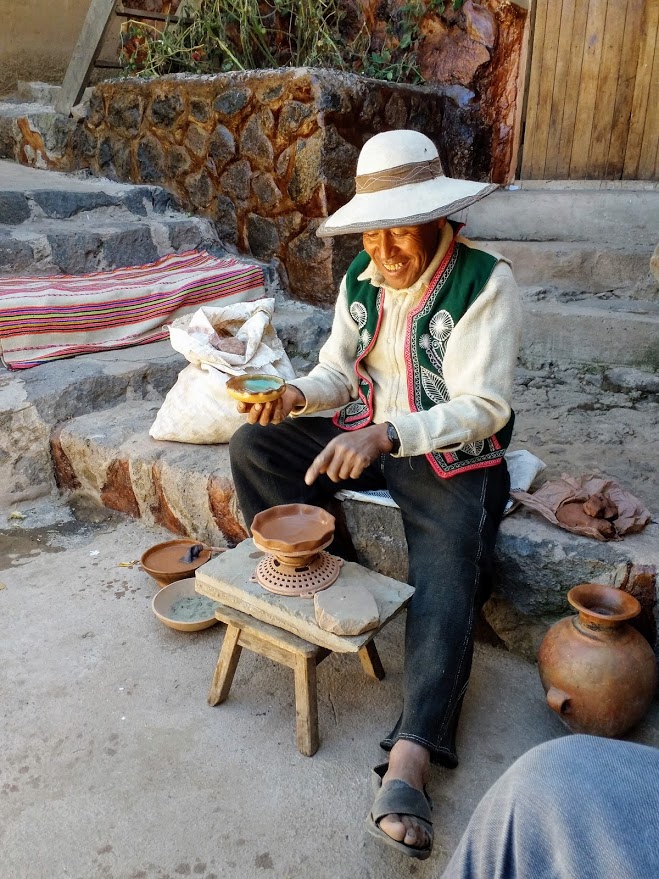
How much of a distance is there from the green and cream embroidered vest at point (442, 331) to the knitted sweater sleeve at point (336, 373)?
0.12 metres

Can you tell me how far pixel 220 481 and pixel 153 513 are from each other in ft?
1.60

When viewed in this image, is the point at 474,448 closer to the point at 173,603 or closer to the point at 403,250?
the point at 403,250

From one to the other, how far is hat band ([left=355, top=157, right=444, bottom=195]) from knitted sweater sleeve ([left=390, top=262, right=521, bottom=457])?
33cm

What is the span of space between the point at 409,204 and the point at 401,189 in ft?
0.23

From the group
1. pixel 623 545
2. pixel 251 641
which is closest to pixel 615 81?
pixel 623 545

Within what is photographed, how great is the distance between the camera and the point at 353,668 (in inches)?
85.3

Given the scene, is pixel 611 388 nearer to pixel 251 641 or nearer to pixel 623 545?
pixel 623 545

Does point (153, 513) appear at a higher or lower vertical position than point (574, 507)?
lower

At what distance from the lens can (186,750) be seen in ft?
6.07

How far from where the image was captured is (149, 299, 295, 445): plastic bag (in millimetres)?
2812

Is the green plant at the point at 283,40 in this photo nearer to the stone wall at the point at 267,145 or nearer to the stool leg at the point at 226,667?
the stone wall at the point at 267,145

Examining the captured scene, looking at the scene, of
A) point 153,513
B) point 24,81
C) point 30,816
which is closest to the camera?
point 30,816

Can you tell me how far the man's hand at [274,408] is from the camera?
2084mm

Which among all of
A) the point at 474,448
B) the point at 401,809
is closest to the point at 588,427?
the point at 474,448
